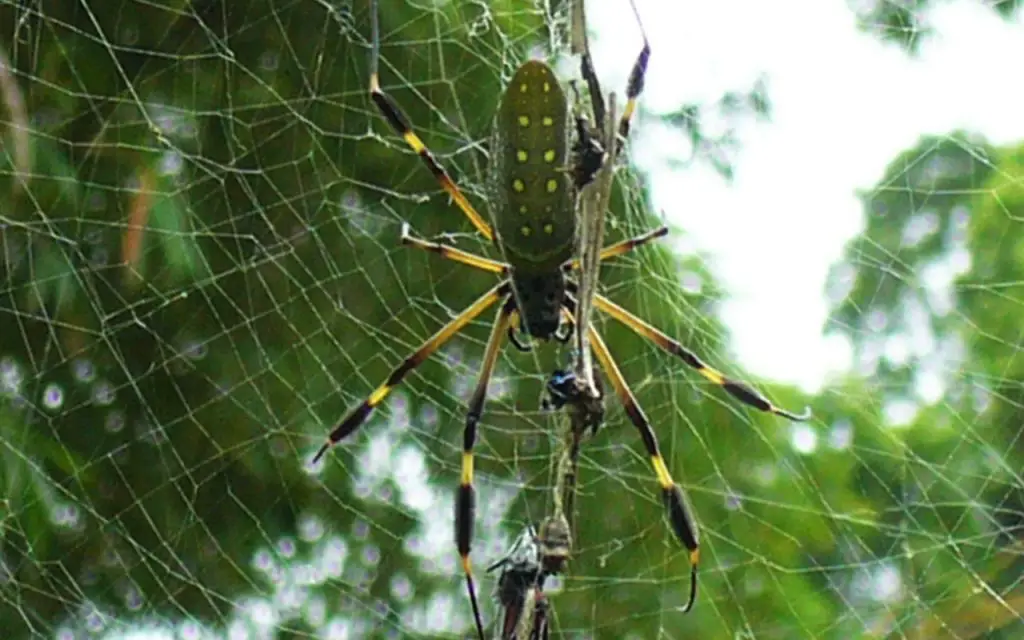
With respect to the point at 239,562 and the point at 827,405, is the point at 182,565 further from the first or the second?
the point at 827,405

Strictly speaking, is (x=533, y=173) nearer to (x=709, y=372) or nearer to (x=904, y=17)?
(x=709, y=372)

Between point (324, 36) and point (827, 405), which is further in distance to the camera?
point (827, 405)

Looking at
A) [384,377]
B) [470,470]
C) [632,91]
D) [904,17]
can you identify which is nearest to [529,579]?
[470,470]

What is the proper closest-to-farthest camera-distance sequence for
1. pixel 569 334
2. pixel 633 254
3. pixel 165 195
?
pixel 569 334 → pixel 165 195 → pixel 633 254

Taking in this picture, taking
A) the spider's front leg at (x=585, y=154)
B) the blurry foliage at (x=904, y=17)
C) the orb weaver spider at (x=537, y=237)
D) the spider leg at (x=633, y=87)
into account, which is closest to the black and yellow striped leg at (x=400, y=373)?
the orb weaver spider at (x=537, y=237)

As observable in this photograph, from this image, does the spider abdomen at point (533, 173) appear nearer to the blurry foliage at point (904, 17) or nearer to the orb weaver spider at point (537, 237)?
the orb weaver spider at point (537, 237)

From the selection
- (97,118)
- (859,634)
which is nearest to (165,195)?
(97,118)
